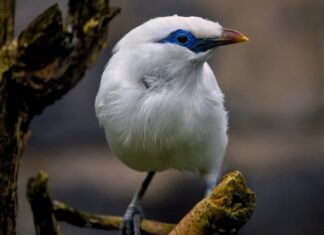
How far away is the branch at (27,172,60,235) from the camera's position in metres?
2.87

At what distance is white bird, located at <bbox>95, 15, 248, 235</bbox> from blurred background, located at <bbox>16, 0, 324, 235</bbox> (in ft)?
8.96

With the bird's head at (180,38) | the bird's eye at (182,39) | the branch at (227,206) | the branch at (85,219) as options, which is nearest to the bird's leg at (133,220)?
the branch at (85,219)

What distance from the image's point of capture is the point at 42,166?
631 cm

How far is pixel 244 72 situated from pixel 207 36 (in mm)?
3425

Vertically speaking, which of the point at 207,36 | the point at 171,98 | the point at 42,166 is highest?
the point at 207,36

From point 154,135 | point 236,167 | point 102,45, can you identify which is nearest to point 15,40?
point 102,45

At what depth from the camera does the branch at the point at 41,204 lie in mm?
2871

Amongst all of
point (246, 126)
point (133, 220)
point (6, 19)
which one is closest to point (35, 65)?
point (6, 19)

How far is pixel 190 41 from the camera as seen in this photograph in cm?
299

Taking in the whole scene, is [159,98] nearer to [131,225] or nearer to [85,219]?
[85,219]

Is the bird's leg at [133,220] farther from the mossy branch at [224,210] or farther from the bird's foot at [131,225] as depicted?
the mossy branch at [224,210]

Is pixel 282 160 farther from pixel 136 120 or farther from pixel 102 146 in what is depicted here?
pixel 136 120

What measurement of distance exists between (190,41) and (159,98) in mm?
229

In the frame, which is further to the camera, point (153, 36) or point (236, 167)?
point (236, 167)
